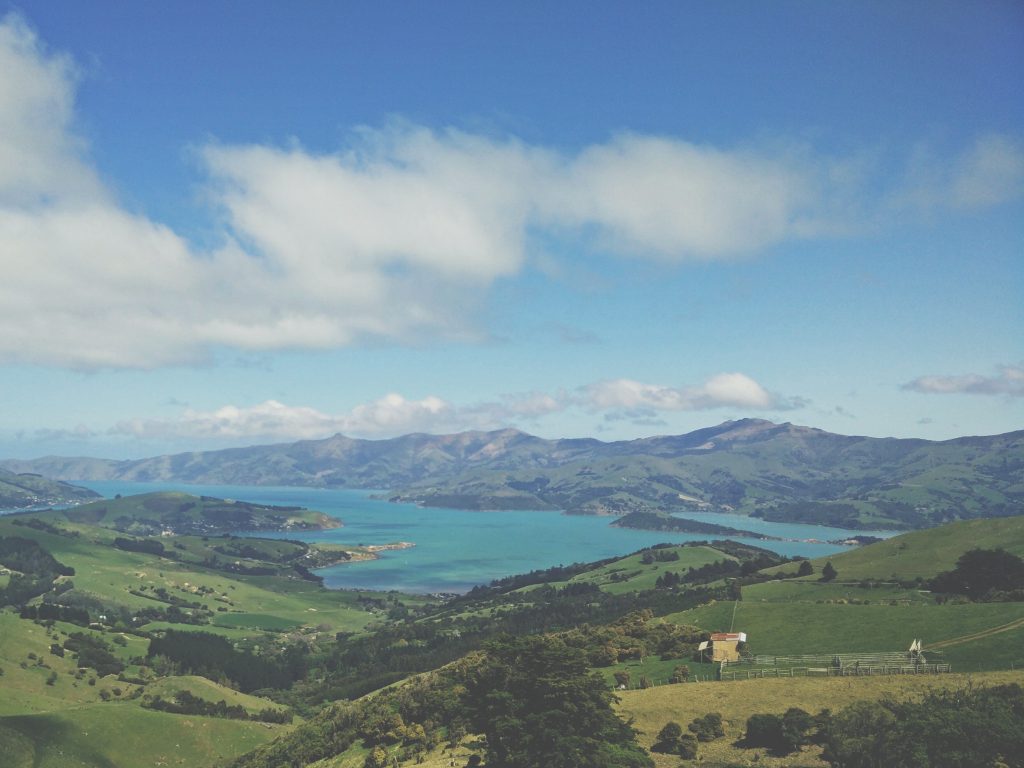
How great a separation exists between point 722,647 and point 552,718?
96.8ft

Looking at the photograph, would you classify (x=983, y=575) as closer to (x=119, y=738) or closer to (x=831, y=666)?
(x=831, y=666)

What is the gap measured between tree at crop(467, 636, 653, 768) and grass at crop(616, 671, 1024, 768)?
21.0ft

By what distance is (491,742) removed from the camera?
40.3 m

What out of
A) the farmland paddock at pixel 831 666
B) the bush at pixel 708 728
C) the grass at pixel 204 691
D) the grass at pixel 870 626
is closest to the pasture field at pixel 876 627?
the grass at pixel 870 626

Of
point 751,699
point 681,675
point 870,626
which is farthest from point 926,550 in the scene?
point 751,699

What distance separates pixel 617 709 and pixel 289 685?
476ft

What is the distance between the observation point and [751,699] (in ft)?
159

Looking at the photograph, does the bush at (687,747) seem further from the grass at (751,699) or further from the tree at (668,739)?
the grass at (751,699)

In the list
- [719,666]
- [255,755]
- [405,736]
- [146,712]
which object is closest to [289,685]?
[146,712]

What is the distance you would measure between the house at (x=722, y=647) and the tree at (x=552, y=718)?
22.7m

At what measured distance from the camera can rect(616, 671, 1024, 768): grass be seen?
43.5m

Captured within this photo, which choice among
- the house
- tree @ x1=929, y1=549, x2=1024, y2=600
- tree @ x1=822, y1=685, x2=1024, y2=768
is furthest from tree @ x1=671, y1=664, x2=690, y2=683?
tree @ x1=929, y1=549, x2=1024, y2=600

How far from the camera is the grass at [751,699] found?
43.5m

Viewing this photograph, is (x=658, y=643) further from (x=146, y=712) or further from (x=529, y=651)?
(x=146, y=712)
